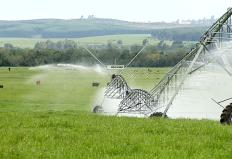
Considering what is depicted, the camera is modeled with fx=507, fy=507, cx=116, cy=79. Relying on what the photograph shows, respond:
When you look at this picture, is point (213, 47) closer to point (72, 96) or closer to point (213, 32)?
point (213, 32)

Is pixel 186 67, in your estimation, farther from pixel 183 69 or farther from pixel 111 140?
pixel 111 140

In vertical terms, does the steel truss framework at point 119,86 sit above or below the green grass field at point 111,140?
below

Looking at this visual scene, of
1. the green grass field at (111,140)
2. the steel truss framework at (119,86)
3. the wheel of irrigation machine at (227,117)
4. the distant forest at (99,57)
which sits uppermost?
the green grass field at (111,140)

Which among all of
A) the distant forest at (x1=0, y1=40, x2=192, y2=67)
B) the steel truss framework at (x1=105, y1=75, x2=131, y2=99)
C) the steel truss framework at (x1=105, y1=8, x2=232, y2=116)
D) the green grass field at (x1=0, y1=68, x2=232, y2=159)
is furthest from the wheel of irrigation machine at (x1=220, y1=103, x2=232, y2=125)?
the distant forest at (x1=0, y1=40, x2=192, y2=67)

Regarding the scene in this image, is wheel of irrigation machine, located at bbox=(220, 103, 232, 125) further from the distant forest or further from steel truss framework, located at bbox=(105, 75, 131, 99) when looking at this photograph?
the distant forest

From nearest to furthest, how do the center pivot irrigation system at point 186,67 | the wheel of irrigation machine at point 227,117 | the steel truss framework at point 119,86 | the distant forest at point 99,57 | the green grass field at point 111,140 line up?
the green grass field at point 111,140, the wheel of irrigation machine at point 227,117, the center pivot irrigation system at point 186,67, the steel truss framework at point 119,86, the distant forest at point 99,57

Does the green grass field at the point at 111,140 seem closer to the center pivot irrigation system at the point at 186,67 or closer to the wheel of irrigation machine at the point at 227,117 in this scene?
the wheel of irrigation machine at the point at 227,117

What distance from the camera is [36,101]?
2212 inches

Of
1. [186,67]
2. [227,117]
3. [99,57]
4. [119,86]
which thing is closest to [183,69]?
[186,67]

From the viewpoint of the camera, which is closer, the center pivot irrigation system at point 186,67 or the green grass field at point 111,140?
the green grass field at point 111,140

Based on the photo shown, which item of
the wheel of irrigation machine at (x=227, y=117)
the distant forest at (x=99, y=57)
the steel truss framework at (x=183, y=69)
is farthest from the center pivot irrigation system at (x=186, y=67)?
the distant forest at (x=99, y=57)

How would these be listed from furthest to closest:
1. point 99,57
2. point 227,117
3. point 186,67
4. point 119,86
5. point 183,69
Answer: point 99,57, point 119,86, point 186,67, point 183,69, point 227,117

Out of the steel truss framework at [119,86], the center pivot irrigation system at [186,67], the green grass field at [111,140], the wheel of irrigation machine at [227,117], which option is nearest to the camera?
the green grass field at [111,140]

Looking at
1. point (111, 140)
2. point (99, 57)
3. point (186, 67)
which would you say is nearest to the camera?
point (111, 140)
